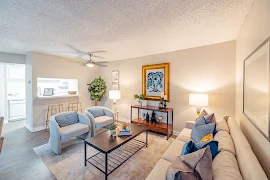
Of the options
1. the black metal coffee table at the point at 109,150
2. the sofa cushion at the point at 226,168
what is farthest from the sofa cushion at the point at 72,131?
the sofa cushion at the point at 226,168

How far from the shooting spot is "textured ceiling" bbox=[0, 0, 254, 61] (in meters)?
1.54

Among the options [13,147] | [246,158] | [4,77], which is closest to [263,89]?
[246,158]

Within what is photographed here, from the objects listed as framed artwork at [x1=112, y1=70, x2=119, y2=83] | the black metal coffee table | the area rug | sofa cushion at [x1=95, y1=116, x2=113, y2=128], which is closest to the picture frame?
the area rug

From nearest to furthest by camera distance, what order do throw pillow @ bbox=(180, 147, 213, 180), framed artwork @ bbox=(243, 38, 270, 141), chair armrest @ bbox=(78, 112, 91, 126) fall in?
throw pillow @ bbox=(180, 147, 213, 180)
framed artwork @ bbox=(243, 38, 270, 141)
chair armrest @ bbox=(78, 112, 91, 126)

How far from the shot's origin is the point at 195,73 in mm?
3189

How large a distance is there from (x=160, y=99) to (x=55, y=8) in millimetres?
3124

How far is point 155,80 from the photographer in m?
3.84

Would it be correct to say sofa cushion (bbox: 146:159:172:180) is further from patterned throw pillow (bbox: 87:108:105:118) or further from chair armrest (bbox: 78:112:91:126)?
patterned throw pillow (bbox: 87:108:105:118)

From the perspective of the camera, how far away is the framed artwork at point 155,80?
11.9 feet

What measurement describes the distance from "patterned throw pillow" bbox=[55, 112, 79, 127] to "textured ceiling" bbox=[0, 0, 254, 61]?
69.4 inches

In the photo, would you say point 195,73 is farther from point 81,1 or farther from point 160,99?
point 81,1

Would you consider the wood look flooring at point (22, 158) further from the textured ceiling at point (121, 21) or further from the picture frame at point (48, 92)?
the textured ceiling at point (121, 21)

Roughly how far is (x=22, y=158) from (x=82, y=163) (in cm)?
125

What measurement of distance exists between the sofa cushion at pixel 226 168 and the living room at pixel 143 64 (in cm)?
2
